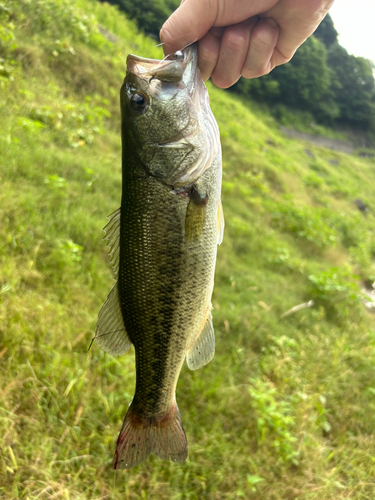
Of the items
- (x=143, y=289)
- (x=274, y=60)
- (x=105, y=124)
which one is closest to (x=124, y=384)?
(x=143, y=289)

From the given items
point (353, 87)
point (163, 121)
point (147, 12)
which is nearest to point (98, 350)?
point (163, 121)

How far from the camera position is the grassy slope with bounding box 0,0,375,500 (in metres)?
2.28

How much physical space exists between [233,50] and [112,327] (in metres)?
1.66

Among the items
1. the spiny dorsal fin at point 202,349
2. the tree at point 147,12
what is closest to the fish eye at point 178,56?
the spiny dorsal fin at point 202,349

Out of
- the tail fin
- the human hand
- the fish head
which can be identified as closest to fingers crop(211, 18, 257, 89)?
the human hand

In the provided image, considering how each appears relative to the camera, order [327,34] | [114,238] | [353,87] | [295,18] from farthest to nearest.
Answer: [327,34] → [353,87] → [295,18] → [114,238]

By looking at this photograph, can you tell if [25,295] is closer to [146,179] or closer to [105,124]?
[146,179]

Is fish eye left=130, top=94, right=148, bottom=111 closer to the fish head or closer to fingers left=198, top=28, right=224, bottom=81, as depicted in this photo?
the fish head

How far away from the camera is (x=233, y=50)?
178cm

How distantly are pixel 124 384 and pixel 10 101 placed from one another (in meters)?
4.81

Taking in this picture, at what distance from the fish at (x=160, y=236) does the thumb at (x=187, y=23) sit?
0.18 m

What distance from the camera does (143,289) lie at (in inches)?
54.4

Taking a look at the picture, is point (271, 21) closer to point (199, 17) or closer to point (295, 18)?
point (295, 18)

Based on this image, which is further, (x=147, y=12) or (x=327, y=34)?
(x=327, y=34)
